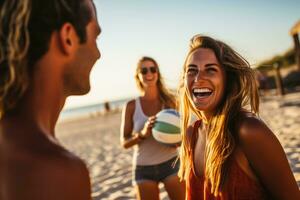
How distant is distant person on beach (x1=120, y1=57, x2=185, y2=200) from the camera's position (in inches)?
155

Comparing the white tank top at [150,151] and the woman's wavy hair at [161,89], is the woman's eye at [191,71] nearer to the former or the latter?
the white tank top at [150,151]

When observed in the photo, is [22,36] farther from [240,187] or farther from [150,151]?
[150,151]

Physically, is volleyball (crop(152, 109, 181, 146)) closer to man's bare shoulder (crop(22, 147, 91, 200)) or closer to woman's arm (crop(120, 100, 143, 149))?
A: woman's arm (crop(120, 100, 143, 149))

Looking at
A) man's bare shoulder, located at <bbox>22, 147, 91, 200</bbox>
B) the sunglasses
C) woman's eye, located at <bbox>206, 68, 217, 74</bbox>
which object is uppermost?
the sunglasses

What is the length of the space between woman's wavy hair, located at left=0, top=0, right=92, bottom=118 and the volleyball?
305 centimetres

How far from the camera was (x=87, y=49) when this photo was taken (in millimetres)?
1204

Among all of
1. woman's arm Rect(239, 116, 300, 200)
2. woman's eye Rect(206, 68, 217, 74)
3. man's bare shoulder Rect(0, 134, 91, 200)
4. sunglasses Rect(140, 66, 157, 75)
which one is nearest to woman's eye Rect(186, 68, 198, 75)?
woman's eye Rect(206, 68, 217, 74)

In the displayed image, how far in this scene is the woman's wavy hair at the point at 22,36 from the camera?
100cm

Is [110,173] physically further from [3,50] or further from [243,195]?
[3,50]

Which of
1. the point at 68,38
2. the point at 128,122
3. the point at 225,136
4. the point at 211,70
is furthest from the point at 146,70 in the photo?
the point at 68,38

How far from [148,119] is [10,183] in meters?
3.44

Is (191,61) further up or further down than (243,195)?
further up

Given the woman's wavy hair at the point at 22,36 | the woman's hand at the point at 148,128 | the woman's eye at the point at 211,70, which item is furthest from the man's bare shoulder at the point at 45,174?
the woman's hand at the point at 148,128

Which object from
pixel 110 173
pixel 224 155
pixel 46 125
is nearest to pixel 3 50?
pixel 46 125
